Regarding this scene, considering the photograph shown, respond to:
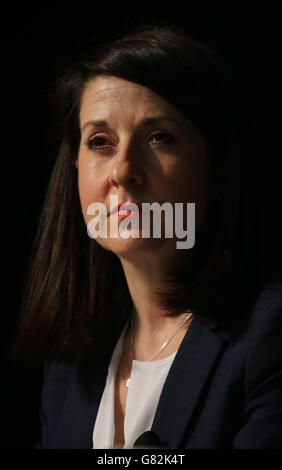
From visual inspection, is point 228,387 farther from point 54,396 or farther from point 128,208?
point 54,396

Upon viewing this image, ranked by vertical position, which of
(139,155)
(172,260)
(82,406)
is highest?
(139,155)

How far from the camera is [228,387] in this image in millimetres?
1276

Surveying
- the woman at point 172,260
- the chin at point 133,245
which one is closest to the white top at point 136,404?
the woman at point 172,260

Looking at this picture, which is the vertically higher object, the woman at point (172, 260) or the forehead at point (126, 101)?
the forehead at point (126, 101)

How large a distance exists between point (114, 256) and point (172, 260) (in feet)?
1.05

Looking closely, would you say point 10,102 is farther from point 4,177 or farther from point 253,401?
point 253,401

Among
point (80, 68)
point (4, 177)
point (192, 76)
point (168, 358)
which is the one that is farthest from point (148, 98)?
point (4, 177)

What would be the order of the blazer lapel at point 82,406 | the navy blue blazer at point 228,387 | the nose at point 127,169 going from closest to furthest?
the navy blue blazer at point 228,387, the nose at point 127,169, the blazer lapel at point 82,406

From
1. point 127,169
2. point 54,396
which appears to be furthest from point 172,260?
point 54,396

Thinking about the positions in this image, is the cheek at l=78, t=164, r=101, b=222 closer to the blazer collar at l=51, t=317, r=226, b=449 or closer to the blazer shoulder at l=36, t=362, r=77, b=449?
the blazer collar at l=51, t=317, r=226, b=449

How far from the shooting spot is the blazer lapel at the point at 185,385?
4.26 ft

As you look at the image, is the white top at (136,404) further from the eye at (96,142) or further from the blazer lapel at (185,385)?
the eye at (96,142)

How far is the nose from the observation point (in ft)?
4.48

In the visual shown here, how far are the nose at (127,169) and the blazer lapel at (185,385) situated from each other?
0.41 m
